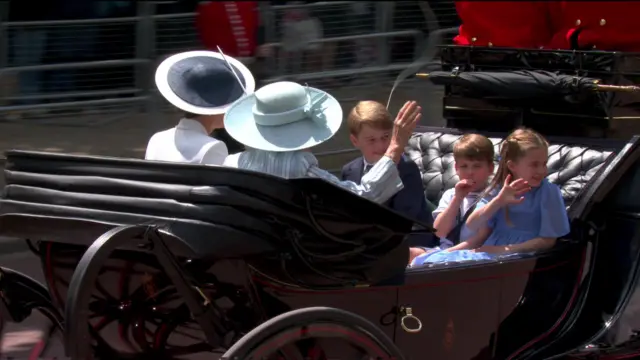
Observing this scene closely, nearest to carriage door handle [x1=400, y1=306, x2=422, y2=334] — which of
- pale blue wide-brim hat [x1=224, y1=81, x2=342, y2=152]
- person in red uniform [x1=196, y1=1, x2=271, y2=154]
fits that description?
pale blue wide-brim hat [x1=224, y1=81, x2=342, y2=152]

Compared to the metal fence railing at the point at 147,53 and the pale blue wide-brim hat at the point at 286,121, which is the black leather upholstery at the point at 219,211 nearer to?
the pale blue wide-brim hat at the point at 286,121

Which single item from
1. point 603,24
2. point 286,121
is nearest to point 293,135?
point 286,121

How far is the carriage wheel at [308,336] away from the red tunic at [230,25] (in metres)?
3.86

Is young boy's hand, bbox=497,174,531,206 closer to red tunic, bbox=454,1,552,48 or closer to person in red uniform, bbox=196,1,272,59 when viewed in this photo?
red tunic, bbox=454,1,552,48

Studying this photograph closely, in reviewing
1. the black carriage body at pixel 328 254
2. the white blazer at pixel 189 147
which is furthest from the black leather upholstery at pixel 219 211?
the white blazer at pixel 189 147

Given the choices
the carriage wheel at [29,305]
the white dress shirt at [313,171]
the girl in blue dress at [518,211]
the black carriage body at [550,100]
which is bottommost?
the carriage wheel at [29,305]

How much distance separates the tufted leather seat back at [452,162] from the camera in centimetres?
390

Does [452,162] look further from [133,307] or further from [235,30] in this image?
[235,30]

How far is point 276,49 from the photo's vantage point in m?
6.89

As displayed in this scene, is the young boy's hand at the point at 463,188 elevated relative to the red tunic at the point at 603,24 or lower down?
lower down

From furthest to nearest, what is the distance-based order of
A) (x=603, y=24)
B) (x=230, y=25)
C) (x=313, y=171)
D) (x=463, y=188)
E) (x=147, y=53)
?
(x=147, y=53) → (x=230, y=25) → (x=603, y=24) → (x=463, y=188) → (x=313, y=171)

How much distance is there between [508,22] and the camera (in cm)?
454

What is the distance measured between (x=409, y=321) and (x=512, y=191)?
60 centimetres

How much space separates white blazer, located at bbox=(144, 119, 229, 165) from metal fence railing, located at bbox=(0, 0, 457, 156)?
3270mm
